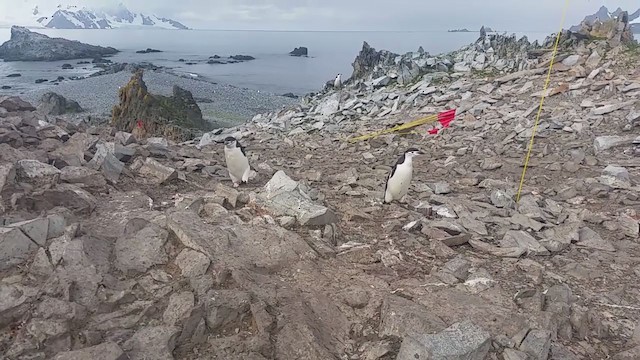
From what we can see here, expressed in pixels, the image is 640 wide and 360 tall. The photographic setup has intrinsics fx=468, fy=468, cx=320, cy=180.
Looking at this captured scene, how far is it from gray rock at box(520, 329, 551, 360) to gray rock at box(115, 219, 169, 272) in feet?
12.2

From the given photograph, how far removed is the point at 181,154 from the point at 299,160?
3.41m

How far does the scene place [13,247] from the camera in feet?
15.7

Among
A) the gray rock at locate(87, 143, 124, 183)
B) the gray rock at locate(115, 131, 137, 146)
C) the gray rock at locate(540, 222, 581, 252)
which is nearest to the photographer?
the gray rock at locate(540, 222, 581, 252)

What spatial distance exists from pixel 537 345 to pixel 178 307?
3.26 meters

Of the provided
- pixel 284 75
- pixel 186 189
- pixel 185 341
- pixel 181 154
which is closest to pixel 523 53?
pixel 181 154

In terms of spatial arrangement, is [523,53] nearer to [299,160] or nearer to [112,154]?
[299,160]

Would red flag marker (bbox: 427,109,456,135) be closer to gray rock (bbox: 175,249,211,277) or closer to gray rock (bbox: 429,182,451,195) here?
gray rock (bbox: 429,182,451,195)

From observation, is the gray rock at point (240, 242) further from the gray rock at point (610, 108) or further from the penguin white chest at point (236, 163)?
the gray rock at point (610, 108)

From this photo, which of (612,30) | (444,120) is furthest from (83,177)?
(612,30)

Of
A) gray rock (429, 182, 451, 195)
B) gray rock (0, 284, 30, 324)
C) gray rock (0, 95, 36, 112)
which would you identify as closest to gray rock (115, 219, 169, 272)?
gray rock (0, 284, 30, 324)

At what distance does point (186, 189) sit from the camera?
835 centimetres

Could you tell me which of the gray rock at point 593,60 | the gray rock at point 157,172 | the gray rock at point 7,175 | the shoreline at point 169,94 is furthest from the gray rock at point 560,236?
the shoreline at point 169,94

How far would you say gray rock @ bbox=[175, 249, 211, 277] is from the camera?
4.88 m

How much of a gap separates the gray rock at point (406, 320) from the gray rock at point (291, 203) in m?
2.03
